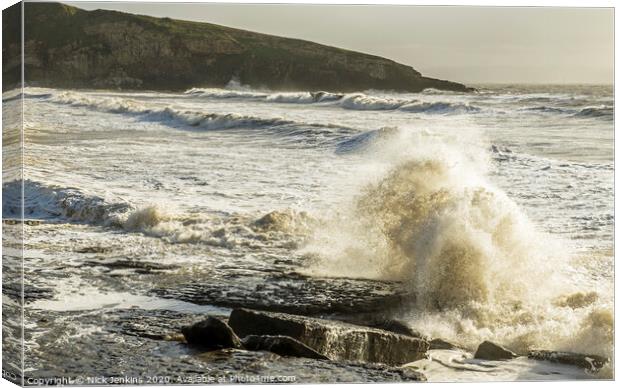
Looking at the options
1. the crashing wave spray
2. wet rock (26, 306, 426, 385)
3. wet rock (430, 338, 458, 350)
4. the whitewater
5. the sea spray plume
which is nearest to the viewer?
wet rock (26, 306, 426, 385)

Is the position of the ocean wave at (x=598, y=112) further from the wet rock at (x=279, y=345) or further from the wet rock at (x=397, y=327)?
the wet rock at (x=279, y=345)

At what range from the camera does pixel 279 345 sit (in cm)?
1098

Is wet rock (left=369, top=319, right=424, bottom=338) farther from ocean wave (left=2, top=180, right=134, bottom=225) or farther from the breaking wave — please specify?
ocean wave (left=2, top=180, right=134, bottom=225)

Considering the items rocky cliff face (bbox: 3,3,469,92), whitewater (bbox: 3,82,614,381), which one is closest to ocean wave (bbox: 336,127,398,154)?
whitewater (bbox: 3,82,614,381)

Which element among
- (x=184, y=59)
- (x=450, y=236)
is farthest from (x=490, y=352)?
(x=184, y=59)

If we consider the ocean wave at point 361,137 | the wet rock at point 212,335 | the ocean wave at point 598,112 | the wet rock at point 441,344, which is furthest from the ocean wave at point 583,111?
the wet rock at point 212,335

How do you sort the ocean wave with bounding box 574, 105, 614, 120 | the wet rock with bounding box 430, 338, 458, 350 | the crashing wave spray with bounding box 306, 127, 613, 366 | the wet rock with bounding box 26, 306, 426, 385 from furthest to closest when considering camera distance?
1. the ocean wave with bounding box 574, 105, 614, 120
2. the crashing wave spray with bounding box 306, 127, 613, 366
3. the wet rock with bounding box 430, 338, 458, 350
4. the wet rock with bounding box 26, 306, 426, 385

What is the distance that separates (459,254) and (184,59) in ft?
9.88

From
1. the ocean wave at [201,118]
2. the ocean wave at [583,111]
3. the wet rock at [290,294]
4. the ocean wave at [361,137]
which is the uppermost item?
the ocean wave at [583,111]

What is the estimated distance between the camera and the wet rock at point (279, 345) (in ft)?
36.0

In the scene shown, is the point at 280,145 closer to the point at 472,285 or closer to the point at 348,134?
the point at 348,134

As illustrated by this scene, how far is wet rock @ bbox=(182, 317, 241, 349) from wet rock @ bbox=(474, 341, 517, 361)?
209cm

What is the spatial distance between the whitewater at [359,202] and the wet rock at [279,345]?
562 mm

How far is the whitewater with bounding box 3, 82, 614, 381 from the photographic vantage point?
11336mm
